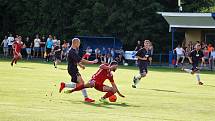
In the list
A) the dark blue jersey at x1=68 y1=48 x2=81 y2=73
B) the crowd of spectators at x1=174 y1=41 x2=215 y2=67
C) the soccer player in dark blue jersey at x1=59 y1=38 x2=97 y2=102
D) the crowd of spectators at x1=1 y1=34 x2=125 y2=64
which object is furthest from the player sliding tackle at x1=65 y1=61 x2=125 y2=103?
the crowd of spectators at x1=1 y1=34 x2=125 y2=64

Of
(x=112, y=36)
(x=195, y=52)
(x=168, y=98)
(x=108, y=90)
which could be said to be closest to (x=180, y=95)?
(x=168, y=98)

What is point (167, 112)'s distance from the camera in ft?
45.7

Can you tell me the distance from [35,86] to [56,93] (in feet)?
8.21

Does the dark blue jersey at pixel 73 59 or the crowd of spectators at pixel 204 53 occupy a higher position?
the dark blue jersey at pixel 73 59

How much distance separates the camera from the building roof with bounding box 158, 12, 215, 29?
138 feet

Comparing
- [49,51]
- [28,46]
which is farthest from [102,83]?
[28,46]

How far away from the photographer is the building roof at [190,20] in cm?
4206

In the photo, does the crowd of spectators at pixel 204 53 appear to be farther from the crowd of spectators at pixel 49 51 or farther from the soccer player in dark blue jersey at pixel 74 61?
the soccer player in dark blue jersey at pixel 74 61

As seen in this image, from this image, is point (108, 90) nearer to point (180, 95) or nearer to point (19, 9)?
point (180, 95)

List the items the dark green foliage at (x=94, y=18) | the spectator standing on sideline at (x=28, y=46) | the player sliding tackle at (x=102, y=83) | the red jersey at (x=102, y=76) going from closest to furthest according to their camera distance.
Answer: the player sliding tackle at (x=102, y=83)
the red jersey at (x=102, y=76)
the spectator standing on sideline at (x=28, y=46)
the dark green foliage at (x=94, y=18)

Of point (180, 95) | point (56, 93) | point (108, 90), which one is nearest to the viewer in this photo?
point (108, 90)

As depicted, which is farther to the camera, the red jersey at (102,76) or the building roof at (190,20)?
the building roof at (190,20)

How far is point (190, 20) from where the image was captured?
141 feet

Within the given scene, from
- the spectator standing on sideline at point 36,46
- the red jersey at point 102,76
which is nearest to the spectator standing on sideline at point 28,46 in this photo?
the spectator standing on sideline at point 36,46
